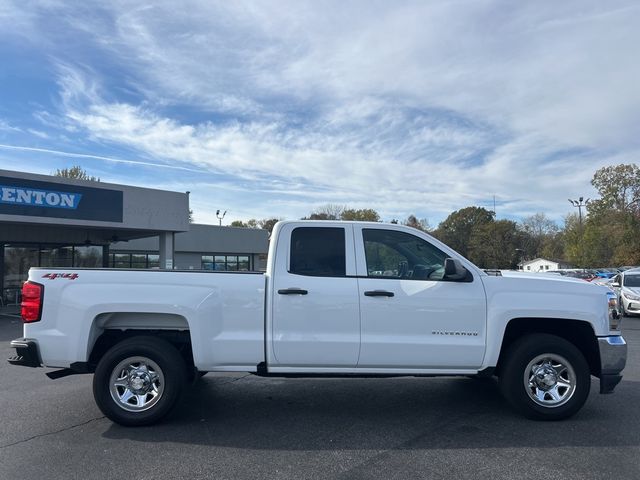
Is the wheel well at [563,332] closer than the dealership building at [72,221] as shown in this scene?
Yes

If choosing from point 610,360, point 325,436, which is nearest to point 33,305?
point 325,436

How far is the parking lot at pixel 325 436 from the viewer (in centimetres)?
420

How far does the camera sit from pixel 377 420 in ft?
18.0

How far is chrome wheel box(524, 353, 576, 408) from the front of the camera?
17.7 ft

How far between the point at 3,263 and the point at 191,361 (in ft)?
62.2

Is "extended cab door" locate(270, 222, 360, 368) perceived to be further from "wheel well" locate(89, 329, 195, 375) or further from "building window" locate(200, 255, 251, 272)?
"building window" locate(200, 255, 251, 272)

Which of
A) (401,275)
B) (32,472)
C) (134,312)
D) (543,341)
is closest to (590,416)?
(543,341)

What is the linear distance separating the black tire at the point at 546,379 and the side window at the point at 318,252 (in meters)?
2.05

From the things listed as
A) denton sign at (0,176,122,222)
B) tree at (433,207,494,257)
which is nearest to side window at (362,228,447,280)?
denton sign at (0,176,122,222)

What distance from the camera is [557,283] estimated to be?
5.53 metres

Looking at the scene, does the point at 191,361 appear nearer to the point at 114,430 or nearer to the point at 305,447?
the point at 114,430

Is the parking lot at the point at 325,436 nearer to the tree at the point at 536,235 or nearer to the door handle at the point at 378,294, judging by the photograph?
the door handle at the point at 378,294

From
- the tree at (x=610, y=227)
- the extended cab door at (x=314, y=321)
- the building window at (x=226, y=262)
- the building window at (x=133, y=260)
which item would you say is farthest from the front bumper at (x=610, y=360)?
the tree at (x=610, y=227)

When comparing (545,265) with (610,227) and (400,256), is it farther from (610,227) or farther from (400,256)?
(400,256)
